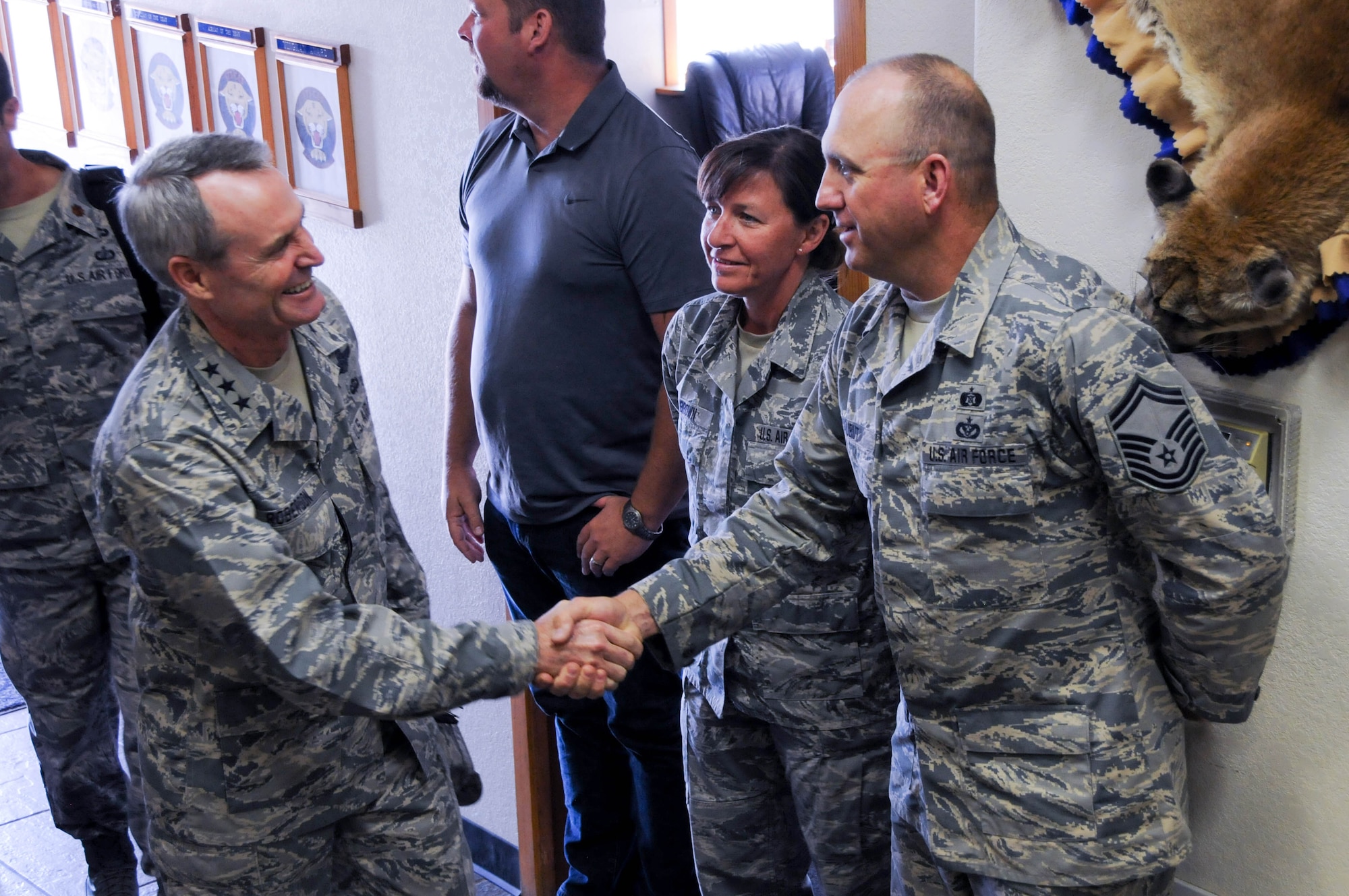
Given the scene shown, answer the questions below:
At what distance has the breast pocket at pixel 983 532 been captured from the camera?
4.87 feet

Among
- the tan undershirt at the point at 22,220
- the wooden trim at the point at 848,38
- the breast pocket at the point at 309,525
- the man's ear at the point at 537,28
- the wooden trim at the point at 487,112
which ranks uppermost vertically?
the man's ear at the point at 537,28

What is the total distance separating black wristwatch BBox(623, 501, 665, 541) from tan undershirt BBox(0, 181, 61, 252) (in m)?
1.27

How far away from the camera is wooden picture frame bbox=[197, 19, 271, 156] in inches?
121

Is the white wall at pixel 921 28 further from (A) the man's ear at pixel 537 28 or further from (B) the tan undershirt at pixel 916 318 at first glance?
(A) the man's ear at pixel 537 28

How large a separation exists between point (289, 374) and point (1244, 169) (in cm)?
129

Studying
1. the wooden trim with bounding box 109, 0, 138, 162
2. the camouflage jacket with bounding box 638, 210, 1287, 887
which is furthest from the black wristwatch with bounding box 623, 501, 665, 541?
the wooden trim with bounding box 109, 0, 138, 162

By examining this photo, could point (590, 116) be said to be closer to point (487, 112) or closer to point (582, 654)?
point (487, 112)

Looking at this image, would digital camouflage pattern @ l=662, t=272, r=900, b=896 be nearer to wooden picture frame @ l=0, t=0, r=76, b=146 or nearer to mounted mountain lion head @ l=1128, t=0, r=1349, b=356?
mounted mountain lion head @ l=1128, t=0, r=1349, b=356

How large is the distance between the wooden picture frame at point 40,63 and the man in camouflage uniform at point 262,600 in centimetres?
266

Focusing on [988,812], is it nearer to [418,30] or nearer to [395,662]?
[395,662]

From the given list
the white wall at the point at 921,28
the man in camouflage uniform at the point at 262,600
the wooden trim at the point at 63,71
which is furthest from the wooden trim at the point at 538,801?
the wooden trim at the point at 63,71

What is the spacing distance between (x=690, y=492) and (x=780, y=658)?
1.08 ft

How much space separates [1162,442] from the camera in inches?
54.4

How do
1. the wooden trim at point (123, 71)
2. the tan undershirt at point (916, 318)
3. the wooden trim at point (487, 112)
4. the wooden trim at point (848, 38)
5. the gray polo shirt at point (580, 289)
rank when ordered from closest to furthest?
the tan undershirt at point (916, 318) → the wooden trim at point (848, 38) → the gray polo shirt at point (580, 289) → the wooden trim at point (487, 112) → the wooden trim at point (123, 71)
